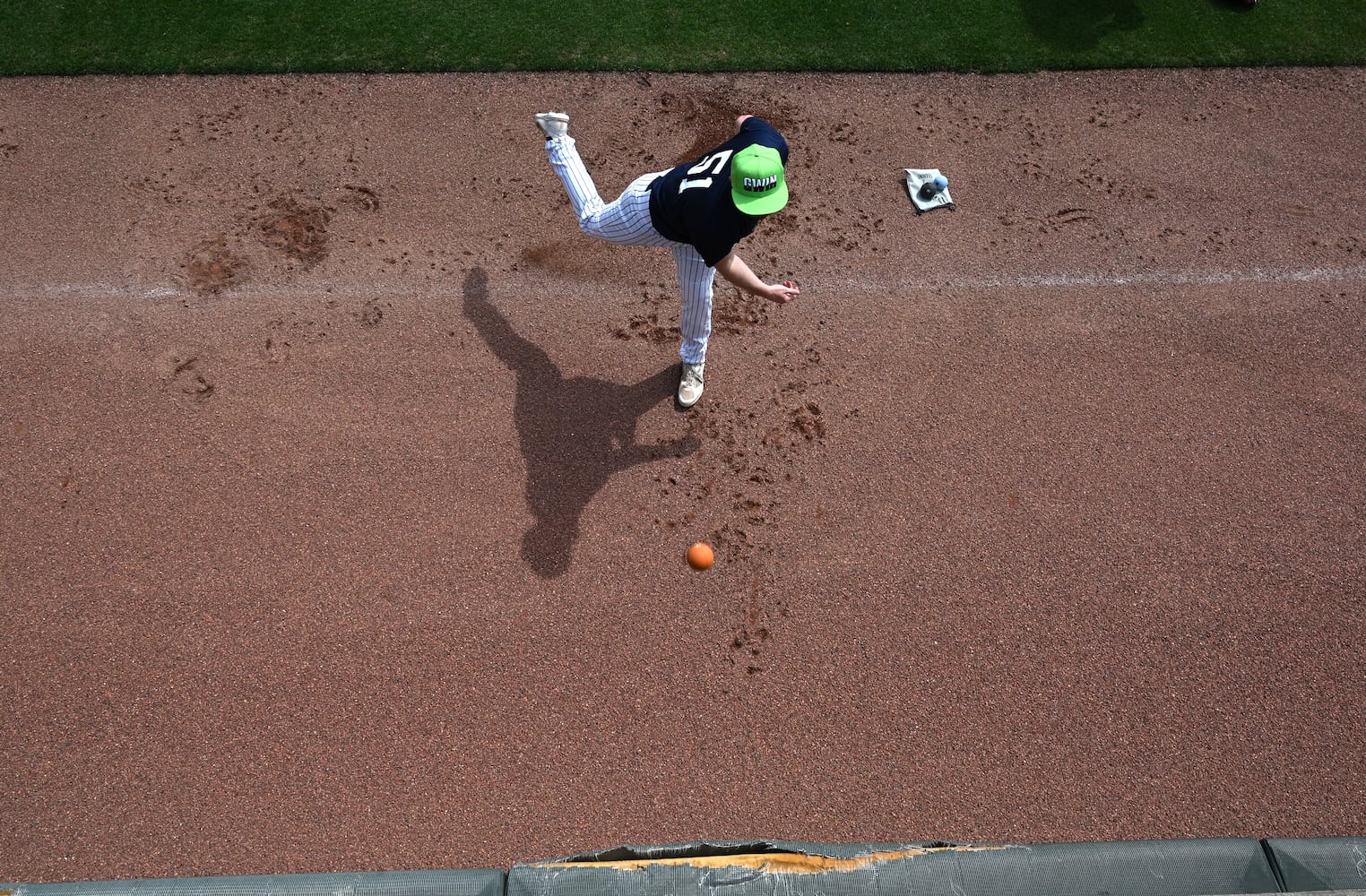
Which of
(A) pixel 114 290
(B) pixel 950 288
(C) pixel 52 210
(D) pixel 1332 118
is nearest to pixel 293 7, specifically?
(C) pixel 52 210

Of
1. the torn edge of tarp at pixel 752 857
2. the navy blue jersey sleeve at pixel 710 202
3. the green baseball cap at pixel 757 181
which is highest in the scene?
the green baseball cap at pixel 757 181

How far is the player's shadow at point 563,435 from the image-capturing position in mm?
4078

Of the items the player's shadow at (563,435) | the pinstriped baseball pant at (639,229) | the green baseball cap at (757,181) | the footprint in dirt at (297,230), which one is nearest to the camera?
the green baseball cap at (757,181)

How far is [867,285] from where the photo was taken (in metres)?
4.91

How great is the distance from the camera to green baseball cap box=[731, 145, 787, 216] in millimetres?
3287

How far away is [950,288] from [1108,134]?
6.10 feet

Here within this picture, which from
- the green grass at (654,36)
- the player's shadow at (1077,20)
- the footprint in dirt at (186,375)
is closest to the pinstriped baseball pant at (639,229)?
the green grass at (654,36)

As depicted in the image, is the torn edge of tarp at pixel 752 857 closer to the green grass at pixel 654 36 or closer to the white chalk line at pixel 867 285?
the white chalk line at pixel 867 285

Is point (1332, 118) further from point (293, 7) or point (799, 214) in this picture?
point (293, 7)

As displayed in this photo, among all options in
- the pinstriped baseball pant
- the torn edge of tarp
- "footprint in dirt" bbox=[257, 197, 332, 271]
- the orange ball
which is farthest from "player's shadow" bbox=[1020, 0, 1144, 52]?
the torn edge of tarp

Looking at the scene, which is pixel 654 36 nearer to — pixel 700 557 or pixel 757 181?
pixel 757 181

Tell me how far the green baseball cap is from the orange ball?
61.9 inches

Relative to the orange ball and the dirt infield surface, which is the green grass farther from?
the orange ball

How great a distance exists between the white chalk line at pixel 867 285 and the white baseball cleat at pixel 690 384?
0.84 meters
